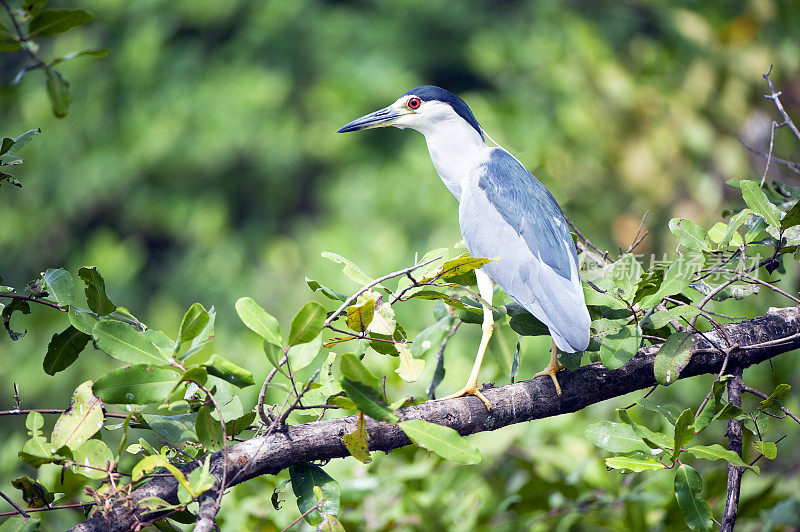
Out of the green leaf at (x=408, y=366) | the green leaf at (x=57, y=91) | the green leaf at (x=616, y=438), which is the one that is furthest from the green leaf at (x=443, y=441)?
the green leaf at (x=57, y=91)

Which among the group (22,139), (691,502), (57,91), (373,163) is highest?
(57,91)

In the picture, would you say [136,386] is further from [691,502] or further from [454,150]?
[454,150]

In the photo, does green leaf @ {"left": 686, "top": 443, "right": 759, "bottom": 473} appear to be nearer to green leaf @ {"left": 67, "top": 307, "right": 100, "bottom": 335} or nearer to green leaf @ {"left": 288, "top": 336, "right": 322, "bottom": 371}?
green leaf @ {"left": 288, "top": 336, "right": 322, "bottom": 371}

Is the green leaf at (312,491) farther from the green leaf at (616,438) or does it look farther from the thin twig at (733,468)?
the thin twig at (733,468)

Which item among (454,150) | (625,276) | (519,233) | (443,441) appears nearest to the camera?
(443,441)

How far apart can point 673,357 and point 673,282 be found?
0.13 metres

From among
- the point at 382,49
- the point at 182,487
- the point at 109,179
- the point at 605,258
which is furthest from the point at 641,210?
the point at 109,179

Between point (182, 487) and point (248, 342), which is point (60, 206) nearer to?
point (248, 342)

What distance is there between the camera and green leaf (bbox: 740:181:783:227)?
1.12 metres

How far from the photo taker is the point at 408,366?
1.07 meters

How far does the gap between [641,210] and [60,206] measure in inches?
185

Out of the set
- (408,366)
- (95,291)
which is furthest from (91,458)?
(408,366)

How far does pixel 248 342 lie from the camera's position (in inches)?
132

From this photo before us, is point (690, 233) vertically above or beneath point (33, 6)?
beneath
